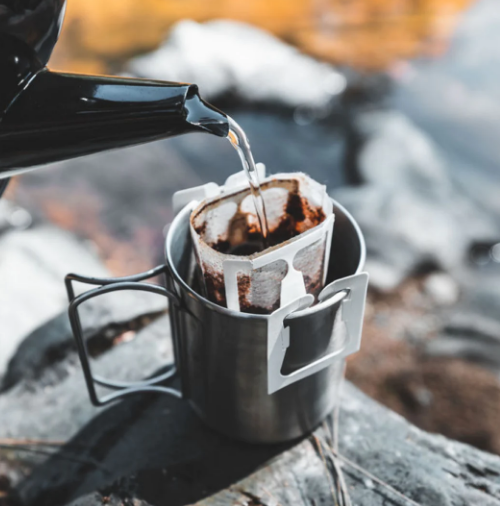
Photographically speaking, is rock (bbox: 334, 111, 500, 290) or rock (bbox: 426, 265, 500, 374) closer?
rock (bbox: 426, 265, 500, 374)

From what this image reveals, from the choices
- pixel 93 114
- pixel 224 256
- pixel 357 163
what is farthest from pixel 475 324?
pixel 93 114

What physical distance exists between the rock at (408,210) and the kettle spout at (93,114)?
1.97 metres

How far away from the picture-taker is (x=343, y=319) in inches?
38.6

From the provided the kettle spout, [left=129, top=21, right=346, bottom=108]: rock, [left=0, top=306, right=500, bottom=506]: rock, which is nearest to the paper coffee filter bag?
the kettle spout

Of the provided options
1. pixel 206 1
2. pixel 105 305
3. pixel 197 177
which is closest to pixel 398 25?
pixel 206 1

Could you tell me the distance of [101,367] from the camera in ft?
4.59

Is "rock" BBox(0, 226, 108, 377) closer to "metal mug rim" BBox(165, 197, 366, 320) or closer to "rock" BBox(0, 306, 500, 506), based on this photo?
"rock" BBox(0, 306, 500, 506)

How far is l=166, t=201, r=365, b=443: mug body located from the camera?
93 centimetres

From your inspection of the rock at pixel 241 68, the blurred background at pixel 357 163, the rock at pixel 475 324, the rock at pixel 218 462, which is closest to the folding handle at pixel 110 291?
the rock at pixel 218 462

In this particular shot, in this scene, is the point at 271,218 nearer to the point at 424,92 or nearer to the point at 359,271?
the point at 359,271

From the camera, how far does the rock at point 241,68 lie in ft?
12.7

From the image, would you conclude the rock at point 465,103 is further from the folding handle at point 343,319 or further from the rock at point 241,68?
the folding handle at point 343,319

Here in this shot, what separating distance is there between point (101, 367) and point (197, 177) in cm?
205

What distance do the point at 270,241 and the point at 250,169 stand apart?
7.9 inches
